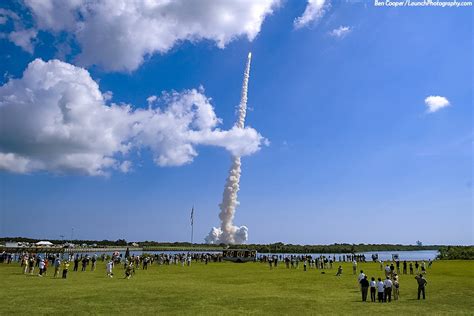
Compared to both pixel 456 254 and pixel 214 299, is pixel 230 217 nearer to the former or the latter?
pixel 456 254

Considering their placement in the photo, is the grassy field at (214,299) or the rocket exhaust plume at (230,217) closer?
the grassy field at (214,299)

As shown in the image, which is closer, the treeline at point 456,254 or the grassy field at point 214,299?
the grassy field at point 214,299

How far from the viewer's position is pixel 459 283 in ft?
105

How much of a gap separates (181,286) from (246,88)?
199 ft

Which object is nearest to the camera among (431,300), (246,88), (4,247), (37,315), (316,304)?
(37,315)

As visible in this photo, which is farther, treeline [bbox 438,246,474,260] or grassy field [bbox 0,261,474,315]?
treeline [bbox 438,246,474,260]

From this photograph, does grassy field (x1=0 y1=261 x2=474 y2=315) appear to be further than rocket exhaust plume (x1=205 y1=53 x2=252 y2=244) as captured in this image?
No

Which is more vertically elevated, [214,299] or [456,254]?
[214,299]

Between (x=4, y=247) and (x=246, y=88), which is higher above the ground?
(x=246, y=88)

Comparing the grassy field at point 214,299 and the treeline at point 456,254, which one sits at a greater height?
the grassy field at point 214,299

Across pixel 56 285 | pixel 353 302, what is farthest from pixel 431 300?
pixel 56 285

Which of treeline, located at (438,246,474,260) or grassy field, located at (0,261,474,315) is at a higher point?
grassy field, located at (0,261,474,315)

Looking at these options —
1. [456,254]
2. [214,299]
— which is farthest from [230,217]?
[214,299]

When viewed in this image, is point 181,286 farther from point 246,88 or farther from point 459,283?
point 246,88
